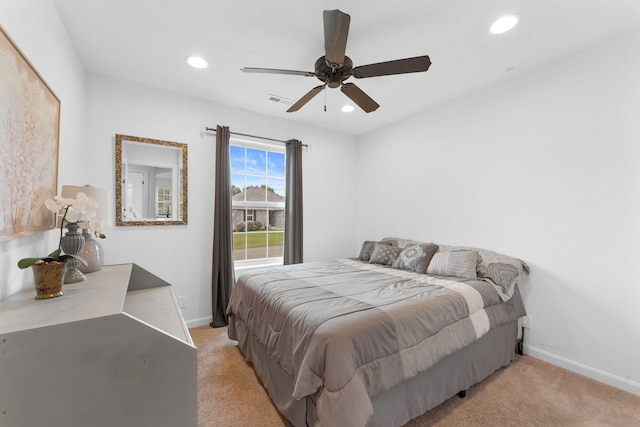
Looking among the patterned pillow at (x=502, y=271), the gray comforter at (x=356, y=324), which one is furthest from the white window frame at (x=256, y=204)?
the patterned pillow at (x=502, y=271)

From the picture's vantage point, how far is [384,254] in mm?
3182

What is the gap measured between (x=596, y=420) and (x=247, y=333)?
2.48 meters

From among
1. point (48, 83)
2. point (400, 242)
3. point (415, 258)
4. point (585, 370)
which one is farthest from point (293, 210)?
point (585, 370)

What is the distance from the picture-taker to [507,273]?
92.9 inches

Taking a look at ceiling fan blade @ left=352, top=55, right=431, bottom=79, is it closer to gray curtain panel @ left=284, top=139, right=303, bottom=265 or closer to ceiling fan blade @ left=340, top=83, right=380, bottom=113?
ceiling fan blade @ left=340, top=83, right=380, bottom=113

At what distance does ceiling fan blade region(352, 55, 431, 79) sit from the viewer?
1.70 metres

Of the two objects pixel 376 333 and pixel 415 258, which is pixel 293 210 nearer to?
pixel 415 258

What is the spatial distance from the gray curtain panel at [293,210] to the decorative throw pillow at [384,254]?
1.03m

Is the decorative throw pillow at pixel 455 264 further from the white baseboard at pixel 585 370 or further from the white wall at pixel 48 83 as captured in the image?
the white wall at pixel 48 83

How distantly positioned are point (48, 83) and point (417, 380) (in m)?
2.85

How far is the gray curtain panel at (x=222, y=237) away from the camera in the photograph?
10.1 ft

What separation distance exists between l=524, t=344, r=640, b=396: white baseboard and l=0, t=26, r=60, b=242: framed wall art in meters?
3.70

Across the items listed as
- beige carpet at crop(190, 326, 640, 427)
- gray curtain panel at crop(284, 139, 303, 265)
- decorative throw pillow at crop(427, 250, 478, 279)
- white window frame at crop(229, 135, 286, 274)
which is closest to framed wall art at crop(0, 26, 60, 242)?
beige carpet at crop(190, 326, 640, 427)

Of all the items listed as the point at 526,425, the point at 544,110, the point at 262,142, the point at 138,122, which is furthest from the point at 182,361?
the point at 544,110
